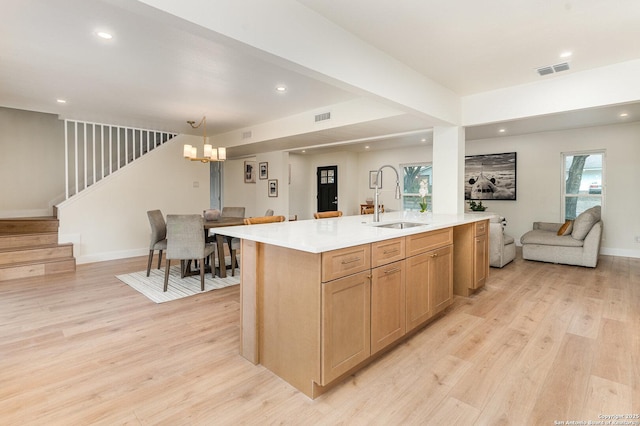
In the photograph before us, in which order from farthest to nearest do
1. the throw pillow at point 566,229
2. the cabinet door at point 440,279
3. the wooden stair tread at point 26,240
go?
the throw pillow at point 566,229 → the wooden stair tread at point 26,240 → the cabinet door at point 440,279

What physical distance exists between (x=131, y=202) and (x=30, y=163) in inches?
78.6

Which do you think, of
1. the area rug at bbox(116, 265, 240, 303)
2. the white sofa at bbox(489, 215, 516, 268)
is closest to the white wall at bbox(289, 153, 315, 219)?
the area rug at bbox(116, 265, 240, 303)

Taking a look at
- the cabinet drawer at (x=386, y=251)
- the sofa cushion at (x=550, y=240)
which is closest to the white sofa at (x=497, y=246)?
the sofa cushion at (x=550, y=240)

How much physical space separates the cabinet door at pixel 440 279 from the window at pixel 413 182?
573 centimetres

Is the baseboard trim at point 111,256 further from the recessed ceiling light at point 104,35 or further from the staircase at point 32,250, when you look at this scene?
the recessed ceiling light at point 104,35

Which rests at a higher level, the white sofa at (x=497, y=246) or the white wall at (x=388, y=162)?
the white wall at (x=388, y=162)

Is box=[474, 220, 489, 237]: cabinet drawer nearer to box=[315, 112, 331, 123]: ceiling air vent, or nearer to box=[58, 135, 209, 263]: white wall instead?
box=[315, 112, 331, 123]: ceiling air vent

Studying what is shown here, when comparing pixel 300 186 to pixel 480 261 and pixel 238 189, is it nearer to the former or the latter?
pixel 238 189

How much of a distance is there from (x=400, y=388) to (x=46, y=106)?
5.96 m

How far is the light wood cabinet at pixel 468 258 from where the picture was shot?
11.7 feet

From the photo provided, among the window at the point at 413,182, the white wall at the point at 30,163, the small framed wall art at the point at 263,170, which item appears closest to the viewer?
the white wall at the point at 30,163

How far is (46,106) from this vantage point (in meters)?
4.77

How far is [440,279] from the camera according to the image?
9.54 feet

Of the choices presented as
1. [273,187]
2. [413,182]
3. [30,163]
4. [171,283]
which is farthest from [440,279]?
[30,163]
